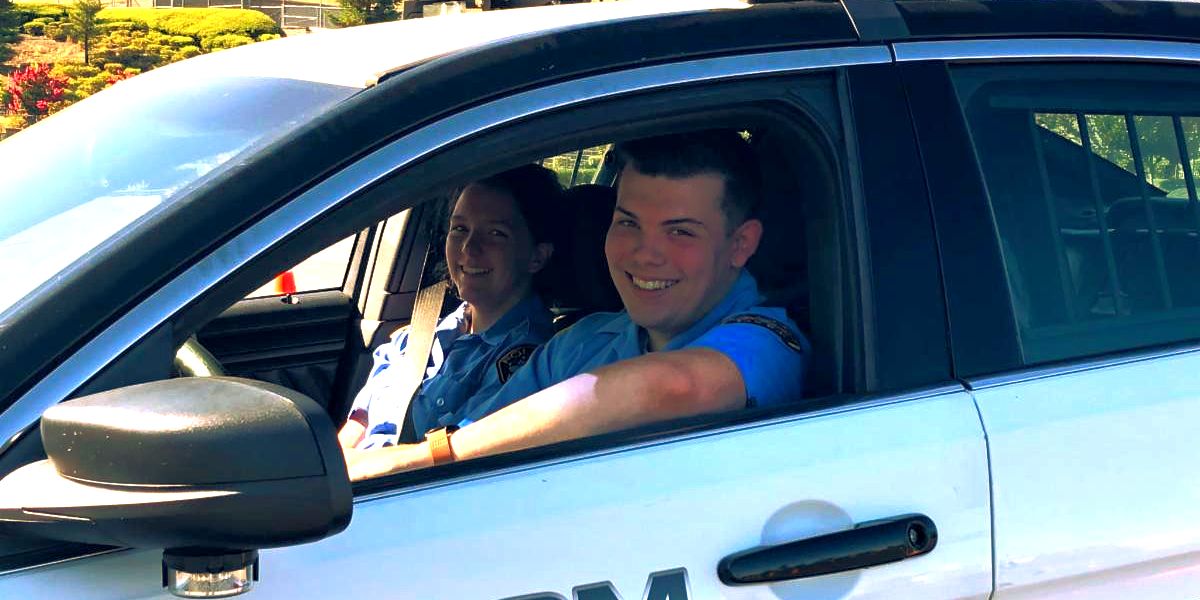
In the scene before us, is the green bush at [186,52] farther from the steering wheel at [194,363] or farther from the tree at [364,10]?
the steering wheel at [194,363]

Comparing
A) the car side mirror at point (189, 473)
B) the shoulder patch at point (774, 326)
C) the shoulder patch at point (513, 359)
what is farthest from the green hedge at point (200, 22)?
the car side mirror at point (189, 473)

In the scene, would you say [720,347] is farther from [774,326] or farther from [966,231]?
[966,231]

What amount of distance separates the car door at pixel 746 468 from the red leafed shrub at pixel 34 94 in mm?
21940

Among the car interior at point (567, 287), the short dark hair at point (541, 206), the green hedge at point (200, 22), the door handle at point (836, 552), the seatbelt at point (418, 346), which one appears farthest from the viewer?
the green hedge at point (200, 22)

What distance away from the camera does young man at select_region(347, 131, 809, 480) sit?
196 centimetres

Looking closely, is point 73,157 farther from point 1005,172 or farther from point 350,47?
point 1005,172

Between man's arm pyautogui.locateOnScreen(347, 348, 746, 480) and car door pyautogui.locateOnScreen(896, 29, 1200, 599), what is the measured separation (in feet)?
1.25

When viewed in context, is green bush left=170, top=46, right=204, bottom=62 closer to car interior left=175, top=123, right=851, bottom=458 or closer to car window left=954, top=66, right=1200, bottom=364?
car interior left=175, top=123, right=851, bottom=458

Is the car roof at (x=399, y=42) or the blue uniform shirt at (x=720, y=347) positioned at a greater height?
the car roof at (x=399, y=42)

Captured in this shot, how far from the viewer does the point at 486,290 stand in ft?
9.73

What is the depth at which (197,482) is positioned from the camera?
4.45ft

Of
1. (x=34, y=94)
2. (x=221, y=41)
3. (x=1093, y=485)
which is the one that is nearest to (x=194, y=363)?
(x=1093, y=485)

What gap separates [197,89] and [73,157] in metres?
0.22

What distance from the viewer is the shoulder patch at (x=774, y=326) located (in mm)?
2164
